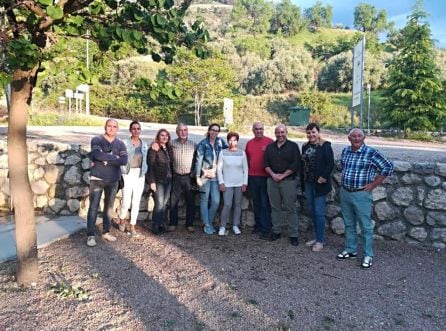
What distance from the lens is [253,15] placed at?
121m

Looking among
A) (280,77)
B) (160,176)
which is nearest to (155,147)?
(160,176)

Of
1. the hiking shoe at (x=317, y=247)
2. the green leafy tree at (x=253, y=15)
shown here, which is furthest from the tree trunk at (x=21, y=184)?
the green leafy tree at (x=253, y=15)

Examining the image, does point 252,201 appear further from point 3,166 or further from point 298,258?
point 3,166

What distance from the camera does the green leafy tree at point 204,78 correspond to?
105 ft

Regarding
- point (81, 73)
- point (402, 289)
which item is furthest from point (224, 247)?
point (81, 73)

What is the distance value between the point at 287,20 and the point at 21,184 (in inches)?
4295

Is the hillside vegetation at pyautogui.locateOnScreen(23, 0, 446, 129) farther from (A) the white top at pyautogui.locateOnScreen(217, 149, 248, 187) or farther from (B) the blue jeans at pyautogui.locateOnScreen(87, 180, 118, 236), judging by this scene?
(B) the blue jeans at pyautogui.locateOnScreen(87, 180, 118, 236)

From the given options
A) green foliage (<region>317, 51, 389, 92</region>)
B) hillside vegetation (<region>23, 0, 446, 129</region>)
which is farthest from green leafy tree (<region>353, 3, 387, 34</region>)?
green foliage (<region>317, 51, 389, 92</region>)

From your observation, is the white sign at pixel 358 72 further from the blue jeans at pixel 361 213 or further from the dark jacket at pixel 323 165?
the blue jeans at pixel 361 213

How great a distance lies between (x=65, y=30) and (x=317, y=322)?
3115mm

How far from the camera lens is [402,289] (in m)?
4.27

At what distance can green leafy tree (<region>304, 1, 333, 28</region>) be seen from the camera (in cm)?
11288

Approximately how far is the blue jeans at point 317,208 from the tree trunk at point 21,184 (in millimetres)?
3190

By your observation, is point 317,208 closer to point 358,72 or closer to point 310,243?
point 310,243
